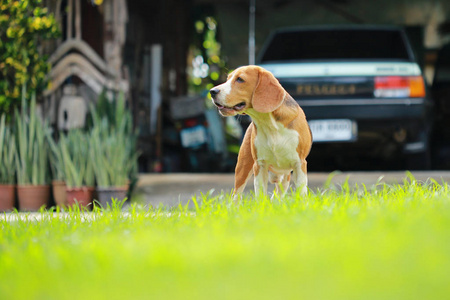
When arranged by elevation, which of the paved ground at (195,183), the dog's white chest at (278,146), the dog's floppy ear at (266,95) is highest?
the dog's floppy ear at (266,95)

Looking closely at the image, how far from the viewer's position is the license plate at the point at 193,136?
380 inches

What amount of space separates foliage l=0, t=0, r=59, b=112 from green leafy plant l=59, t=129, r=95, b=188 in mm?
962

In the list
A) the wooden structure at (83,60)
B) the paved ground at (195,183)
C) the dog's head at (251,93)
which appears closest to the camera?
the dog's head at (251,93)

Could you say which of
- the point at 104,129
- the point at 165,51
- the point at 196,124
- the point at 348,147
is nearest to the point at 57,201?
the point at 104,129

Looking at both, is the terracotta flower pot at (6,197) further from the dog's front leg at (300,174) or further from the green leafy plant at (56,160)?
the dog's front leg at (300,174)

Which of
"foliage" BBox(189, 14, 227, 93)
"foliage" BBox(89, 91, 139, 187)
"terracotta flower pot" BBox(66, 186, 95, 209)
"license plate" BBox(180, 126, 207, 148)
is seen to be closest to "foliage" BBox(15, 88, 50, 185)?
"terracotta flower pot" BBox(66, 186, 95, 209)

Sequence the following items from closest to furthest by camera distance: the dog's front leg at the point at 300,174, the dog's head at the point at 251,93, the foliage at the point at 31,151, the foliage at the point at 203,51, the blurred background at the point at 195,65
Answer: the dog's head at the point at 251,93, the dog's front leg at the point at 300,174, the foliage at the point at 31,151, the blurred background at the point at 195,65, the foliage at the point at 203,51

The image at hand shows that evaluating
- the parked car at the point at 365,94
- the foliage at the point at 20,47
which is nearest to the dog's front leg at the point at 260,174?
the parked car at the point at 365,94

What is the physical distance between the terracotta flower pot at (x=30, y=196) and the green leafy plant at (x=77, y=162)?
0.27m

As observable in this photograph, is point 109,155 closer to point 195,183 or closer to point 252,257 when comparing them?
point 195,183

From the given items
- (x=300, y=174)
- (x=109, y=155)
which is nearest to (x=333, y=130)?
(x=109, y=155)

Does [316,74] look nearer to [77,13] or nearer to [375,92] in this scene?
[375,92]

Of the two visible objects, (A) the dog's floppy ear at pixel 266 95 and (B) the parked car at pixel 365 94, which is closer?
(A) the dog's floppy ear at pixel 266 95

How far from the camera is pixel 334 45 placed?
24.2ft
